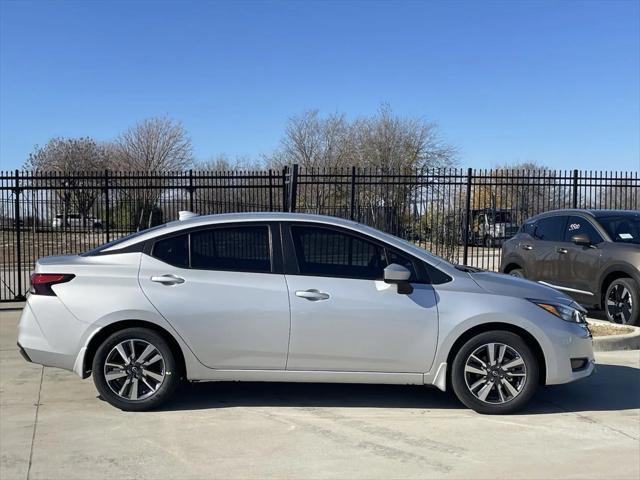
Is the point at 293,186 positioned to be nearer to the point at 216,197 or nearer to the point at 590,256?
the point at 216,197

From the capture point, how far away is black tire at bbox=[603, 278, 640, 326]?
863cm

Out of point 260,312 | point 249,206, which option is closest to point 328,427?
point 260,312

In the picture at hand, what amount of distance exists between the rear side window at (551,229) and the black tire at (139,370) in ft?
23.1

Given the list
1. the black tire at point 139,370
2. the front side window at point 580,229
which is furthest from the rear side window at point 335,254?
the front side window at point 580,229

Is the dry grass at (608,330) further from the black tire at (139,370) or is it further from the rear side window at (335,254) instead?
the black tire at (139,370)

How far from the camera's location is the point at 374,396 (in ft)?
19.6

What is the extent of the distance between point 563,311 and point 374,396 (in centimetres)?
190

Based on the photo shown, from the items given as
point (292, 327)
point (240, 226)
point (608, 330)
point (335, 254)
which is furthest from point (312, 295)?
point (608, 330)

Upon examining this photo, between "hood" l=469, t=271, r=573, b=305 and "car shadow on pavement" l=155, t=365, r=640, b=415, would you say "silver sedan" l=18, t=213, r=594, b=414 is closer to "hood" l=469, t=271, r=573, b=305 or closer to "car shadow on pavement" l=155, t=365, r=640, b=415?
"hood" l=469, t=271, r=573, b=305

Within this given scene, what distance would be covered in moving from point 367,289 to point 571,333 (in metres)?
1.79

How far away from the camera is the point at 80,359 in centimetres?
529

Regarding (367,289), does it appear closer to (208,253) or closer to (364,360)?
(364,360)

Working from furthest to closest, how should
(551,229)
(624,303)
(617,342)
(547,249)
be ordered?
(551,229)
(547,249)
(624,303)
(617,342)

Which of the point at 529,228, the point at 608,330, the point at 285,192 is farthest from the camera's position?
the point at 285,192
